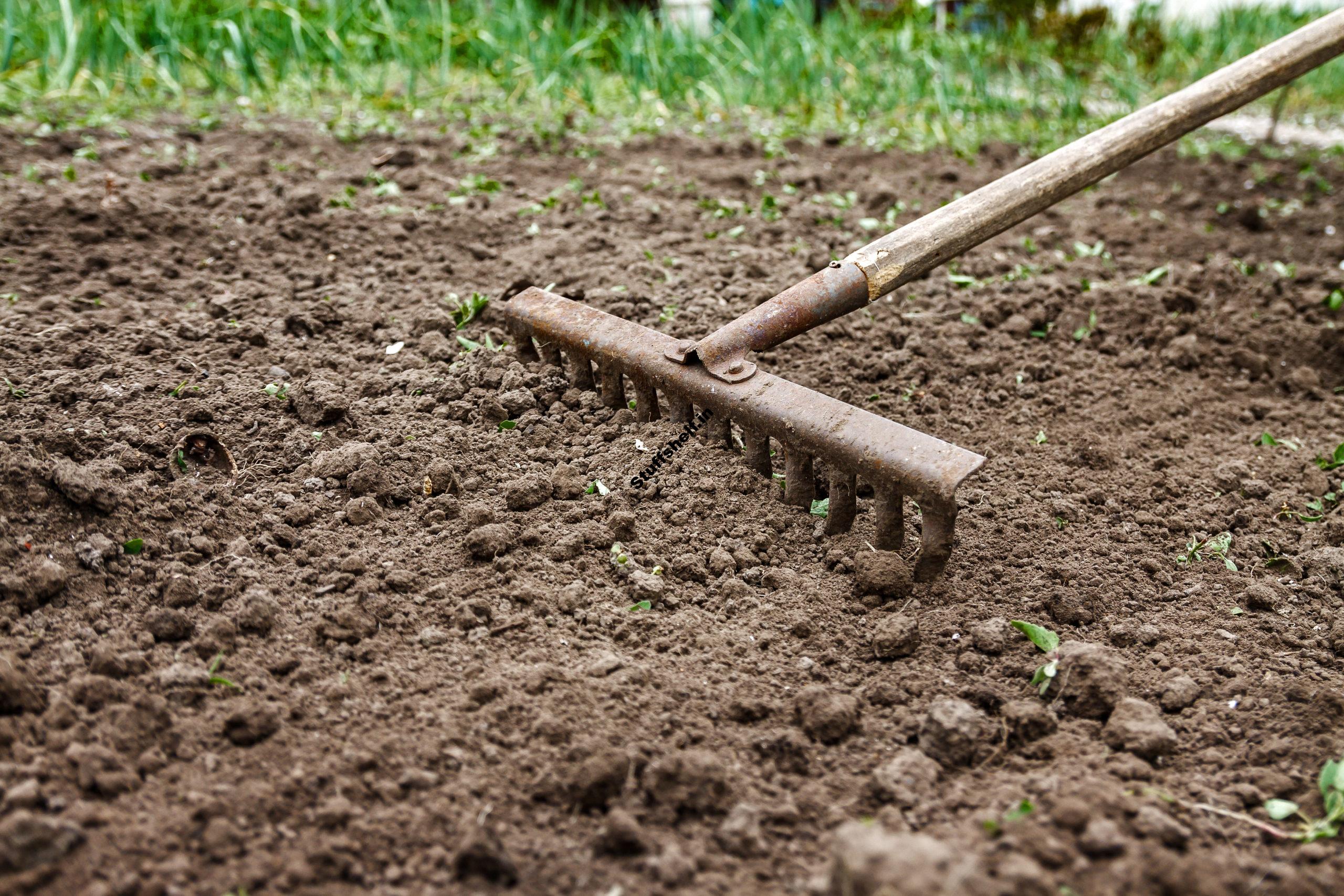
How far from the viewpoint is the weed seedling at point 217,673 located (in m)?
1.62

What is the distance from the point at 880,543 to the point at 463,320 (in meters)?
1.40

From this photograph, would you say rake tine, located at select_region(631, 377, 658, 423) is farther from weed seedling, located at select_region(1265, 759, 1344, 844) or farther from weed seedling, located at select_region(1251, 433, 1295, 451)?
weed seedling, located at select_region(1251, 433, 1295, 451)

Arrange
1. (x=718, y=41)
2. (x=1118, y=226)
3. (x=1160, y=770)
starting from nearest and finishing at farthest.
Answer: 1. (x=1160, y=770)
2. (x=1118, y=226)
3. (x=718, y=41)

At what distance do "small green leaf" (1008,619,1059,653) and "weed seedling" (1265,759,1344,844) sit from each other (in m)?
0.41

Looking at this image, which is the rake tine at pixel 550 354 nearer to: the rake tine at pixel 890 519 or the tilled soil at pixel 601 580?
the tilled soil at pixel 601 580

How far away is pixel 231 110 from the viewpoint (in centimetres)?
438

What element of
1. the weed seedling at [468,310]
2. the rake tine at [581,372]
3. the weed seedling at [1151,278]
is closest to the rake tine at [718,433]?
the rake tine at [581,372]

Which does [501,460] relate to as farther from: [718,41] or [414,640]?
[718,41]

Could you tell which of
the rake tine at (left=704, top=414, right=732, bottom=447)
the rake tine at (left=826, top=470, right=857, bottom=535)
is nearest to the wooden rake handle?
the rake tine at (left=704, top=414, right=732, bottom=447)

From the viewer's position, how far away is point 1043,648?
179cm

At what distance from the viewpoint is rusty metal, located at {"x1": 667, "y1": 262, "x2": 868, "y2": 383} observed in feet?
7.04

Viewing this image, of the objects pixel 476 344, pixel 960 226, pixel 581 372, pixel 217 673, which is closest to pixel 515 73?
pixel 476 344

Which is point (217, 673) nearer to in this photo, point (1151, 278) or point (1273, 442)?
point (1273, 442)

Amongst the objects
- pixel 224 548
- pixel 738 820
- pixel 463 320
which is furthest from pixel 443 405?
pixel 738 820
